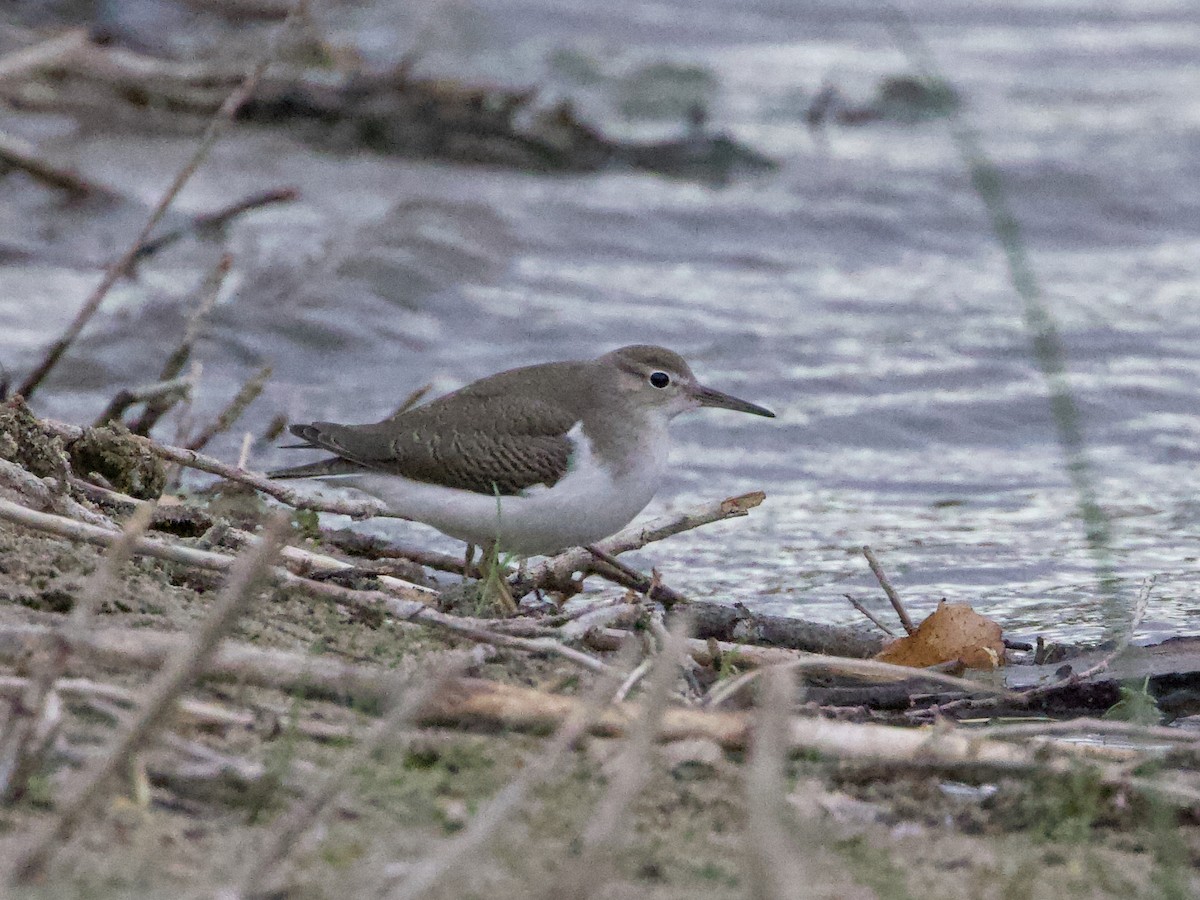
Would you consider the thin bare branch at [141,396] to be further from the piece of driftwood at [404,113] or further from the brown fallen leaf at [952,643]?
the piece of driftwood at [404,113]

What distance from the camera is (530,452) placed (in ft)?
19.3

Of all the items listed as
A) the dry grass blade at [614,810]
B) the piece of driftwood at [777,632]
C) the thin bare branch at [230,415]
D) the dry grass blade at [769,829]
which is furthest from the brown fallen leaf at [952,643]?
the thin bare branch at [230,415]

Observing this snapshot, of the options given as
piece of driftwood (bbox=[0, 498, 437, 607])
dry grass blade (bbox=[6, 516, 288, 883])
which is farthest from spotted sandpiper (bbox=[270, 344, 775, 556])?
dry grass blade (bbox=[6, 516, 288, 883])

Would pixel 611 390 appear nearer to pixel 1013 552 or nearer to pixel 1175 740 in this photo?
pixel 1013 552

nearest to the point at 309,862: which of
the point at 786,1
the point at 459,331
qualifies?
the point at 459,331

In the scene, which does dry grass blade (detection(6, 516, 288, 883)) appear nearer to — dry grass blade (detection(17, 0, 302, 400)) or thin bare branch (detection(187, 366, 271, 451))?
thin bare branch (detection(187, 366, 271, 451))

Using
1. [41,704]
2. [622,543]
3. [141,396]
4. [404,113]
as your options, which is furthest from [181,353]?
[404,113]

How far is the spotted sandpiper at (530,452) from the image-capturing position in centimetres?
574

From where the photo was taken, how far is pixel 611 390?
6.17m

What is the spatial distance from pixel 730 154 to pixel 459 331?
4344 mm

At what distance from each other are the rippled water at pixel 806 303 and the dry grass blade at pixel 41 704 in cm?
367

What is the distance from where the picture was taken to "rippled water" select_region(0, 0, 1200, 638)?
754cm

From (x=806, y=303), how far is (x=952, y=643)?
641 cm

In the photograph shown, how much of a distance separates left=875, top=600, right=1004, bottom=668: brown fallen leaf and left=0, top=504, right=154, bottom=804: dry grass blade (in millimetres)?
2693
